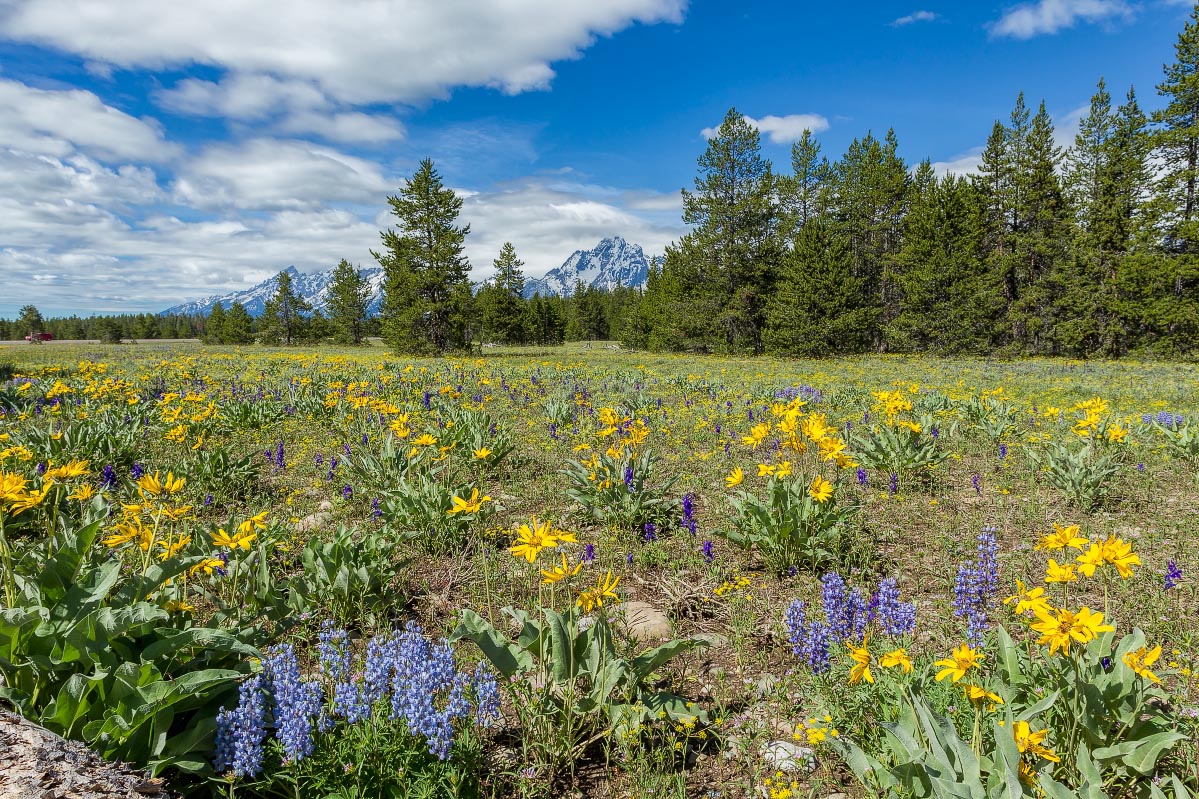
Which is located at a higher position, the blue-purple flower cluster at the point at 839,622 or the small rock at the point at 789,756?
the blue-purple flower cluster at the point at 839,622

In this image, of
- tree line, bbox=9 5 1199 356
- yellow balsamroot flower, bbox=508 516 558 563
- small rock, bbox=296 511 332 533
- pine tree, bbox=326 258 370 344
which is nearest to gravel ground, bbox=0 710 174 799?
yellow balsamroot flower, bbox=508 516 558 563

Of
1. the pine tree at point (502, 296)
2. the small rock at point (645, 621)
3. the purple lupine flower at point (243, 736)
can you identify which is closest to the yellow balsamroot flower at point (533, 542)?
the purple lupine flower at point (243, 736)

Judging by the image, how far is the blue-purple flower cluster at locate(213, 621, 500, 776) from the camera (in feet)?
5.91

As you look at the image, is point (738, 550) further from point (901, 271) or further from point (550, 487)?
point (901, 271)

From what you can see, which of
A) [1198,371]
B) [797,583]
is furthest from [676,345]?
[797,583]

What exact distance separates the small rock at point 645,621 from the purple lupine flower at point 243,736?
195 centimetres

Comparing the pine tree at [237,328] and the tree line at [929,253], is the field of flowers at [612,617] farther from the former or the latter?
the pine tree at [237,328]

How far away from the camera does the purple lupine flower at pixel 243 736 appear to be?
174 centimetres

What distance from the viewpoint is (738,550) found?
181 inches

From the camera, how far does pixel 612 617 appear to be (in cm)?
346

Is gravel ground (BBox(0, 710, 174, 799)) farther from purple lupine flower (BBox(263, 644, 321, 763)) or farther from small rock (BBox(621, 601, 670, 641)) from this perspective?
small rock (BBox(621, 601, 670, 641))

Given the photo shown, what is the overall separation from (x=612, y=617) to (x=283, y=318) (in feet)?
245

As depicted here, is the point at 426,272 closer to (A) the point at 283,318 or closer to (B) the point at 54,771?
(B) the point at 54,771

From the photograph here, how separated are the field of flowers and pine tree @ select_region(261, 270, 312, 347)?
62.7m
